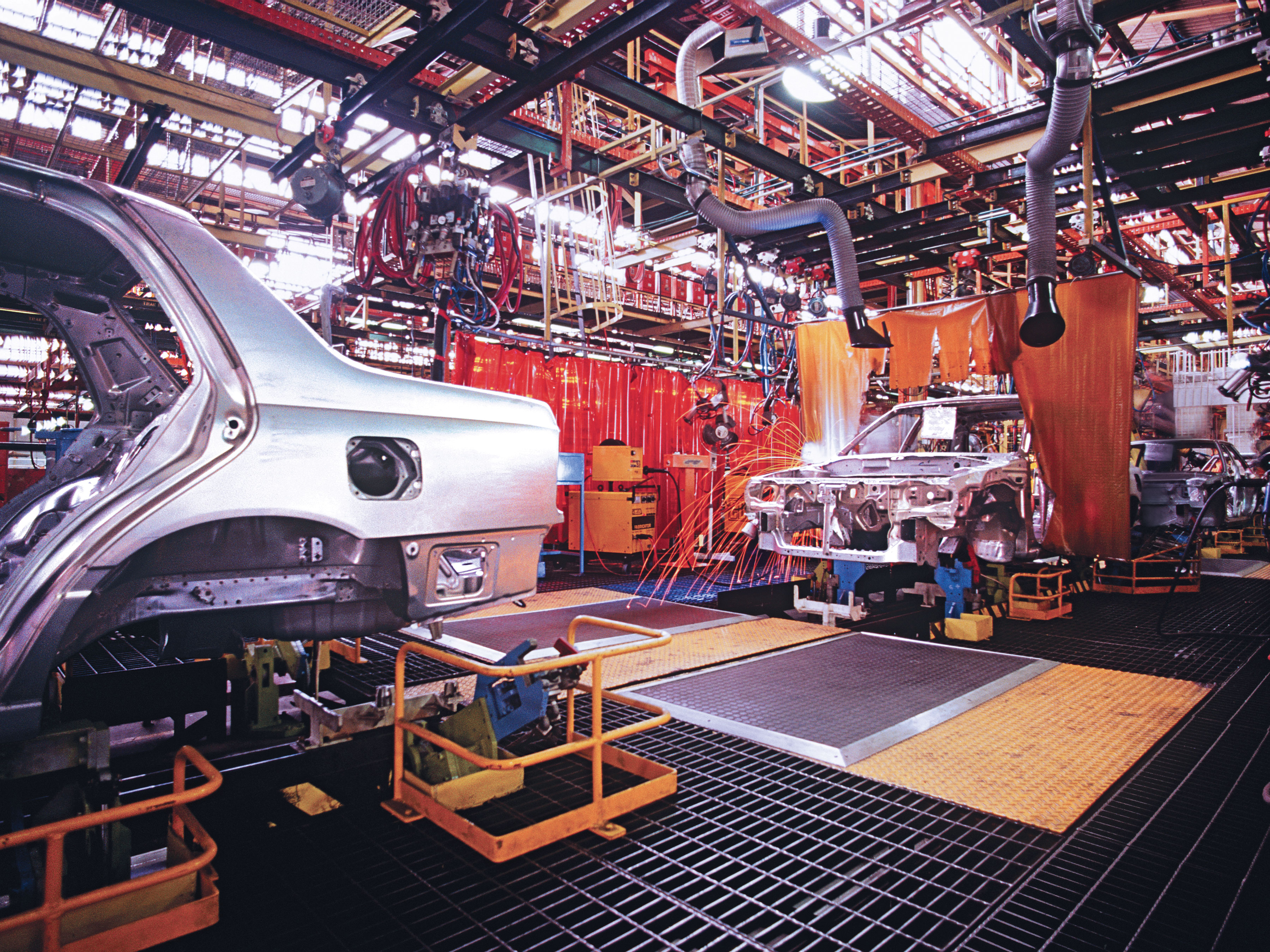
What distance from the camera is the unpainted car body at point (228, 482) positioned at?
1800 mm

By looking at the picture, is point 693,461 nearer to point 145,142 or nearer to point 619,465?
point 619,465

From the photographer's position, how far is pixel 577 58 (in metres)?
3.43

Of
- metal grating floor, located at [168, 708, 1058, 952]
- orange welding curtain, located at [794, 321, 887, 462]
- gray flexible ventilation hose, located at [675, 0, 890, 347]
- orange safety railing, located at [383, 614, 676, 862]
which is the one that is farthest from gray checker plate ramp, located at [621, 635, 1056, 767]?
orange welding curtain, located at [794, 321, 887, 462]

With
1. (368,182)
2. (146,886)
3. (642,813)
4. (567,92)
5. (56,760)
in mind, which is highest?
(567,92)

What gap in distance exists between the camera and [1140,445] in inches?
359

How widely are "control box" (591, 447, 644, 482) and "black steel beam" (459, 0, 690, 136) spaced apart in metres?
6.61

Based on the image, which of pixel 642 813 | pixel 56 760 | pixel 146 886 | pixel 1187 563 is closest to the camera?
pixel 146 886

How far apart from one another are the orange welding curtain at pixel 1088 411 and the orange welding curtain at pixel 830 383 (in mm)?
1919

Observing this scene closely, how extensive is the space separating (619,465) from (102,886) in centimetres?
864

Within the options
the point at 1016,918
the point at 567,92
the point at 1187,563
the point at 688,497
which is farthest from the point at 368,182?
the point at 1187,563

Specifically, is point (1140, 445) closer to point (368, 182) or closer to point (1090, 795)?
point (1090, 795)

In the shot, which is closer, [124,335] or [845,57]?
[124,335]

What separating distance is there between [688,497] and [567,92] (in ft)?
27.3

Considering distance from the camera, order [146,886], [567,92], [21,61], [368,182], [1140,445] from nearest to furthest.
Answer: [146,886] → [21,61] → [567,92] → [368,182] → [1140,445]
